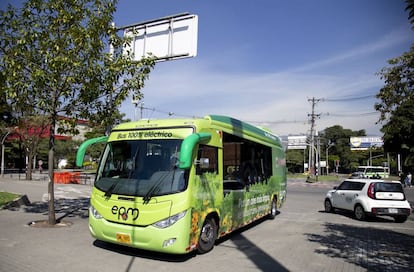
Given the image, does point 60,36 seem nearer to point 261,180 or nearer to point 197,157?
point 197,157

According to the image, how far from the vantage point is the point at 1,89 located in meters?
9.17

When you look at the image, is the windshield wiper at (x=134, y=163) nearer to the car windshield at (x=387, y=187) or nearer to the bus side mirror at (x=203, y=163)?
the bus side mirror at (x=203, y=163)

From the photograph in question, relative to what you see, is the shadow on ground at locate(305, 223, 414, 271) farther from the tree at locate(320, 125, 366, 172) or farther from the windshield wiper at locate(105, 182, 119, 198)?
the tree at locate(320, 125, 366, 172)

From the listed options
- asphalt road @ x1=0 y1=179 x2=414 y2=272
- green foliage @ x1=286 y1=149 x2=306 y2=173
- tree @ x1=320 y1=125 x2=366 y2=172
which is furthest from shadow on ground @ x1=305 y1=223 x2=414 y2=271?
tree @ x1=320 y1=125 x2=366 y2=172

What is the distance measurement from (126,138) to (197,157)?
173 centimetres

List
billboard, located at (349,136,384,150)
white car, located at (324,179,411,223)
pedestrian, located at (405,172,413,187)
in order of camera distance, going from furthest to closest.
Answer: billboard, located at (349,136,384,150)
pedestrian, located at (405,172,413,187)
white car, located at (324,179,411,223)

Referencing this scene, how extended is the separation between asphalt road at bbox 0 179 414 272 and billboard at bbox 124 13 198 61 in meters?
6.17

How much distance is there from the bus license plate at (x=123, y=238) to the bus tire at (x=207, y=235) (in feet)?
4.83

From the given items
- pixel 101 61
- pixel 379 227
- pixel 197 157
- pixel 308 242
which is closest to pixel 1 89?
pixel 101 61

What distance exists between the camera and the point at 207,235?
739 centimetres

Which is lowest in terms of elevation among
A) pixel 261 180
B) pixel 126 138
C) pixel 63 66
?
pixel 261 180

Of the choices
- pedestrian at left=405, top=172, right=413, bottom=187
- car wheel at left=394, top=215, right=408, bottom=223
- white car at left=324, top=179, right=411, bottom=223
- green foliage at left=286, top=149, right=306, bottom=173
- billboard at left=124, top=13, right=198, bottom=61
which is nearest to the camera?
billboard at left=124, top=13, right=198, bottom=61

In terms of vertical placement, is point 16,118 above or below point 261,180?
above

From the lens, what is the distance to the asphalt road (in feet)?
20.9
